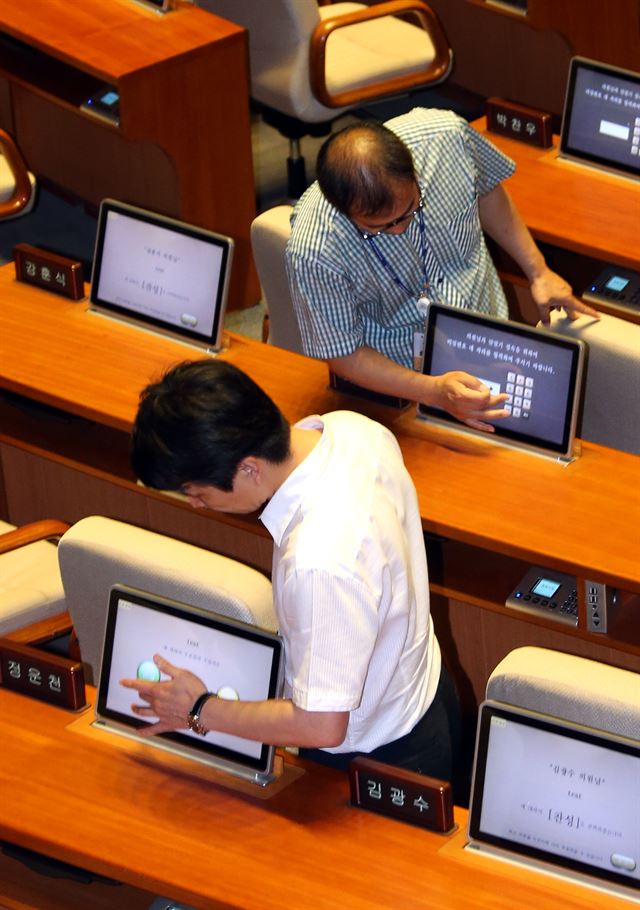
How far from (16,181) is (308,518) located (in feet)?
8.95

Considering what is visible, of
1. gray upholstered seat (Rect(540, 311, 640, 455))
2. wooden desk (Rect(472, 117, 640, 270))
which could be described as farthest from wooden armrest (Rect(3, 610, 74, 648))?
wooden desk (Rect(472, 117, 640, 270))

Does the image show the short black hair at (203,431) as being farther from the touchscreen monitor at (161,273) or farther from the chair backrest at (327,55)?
the chair backrest at (327,55)

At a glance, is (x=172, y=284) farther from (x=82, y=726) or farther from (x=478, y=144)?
(x=82, y=726)

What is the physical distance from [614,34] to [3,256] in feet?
A: 7.11

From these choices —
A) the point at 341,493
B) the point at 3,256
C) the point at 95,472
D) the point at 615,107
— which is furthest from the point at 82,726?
the point at 3,256

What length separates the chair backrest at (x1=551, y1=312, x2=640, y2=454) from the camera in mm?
3516

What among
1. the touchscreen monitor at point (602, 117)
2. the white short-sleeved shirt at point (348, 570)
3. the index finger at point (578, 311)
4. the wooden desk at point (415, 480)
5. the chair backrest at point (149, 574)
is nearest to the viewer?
the white short-sleeved shirt at point (348, 570)

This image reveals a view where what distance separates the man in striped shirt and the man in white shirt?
0.78 metres

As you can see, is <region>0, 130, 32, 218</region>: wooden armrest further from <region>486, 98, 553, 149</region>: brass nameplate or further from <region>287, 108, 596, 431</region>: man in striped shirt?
<region>287, 108, 596, 431</region>: man in striped shirt

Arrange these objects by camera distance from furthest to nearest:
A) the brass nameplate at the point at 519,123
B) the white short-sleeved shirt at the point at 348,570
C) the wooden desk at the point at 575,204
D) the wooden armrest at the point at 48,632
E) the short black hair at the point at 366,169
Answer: the brass nameplate at the point at 519,123, the wooden desk at the point at 575,204, the wooden armrest at the point at 48,632, the short black hair at the point at 366,169, the white short-sleeved shirt at the point at 348,570

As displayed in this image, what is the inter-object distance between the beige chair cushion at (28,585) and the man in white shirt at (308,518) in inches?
42.7

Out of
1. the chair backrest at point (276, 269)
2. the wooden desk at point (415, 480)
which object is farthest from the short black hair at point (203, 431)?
the chair backrest at point (276, 269)

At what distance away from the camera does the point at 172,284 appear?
3.71 meters

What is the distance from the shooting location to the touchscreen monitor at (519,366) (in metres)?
3.25
